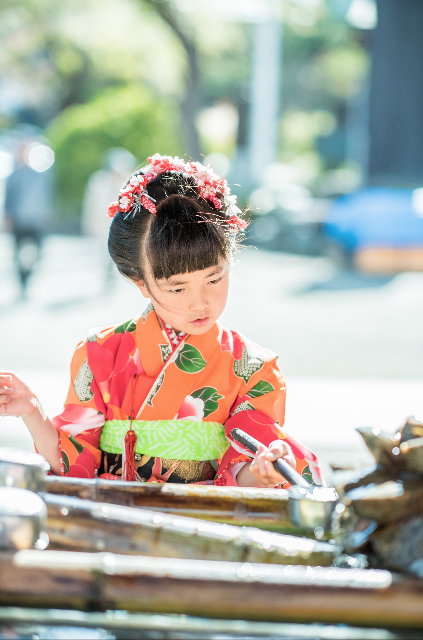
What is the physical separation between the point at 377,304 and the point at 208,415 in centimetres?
743

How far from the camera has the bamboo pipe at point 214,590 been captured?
807mm

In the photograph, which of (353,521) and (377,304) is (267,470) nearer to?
(353,521)

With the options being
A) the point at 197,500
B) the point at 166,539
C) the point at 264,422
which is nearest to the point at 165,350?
Answer: the point at 264,422

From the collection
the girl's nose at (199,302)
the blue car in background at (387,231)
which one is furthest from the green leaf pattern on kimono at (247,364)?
A: the blue car in background at (387,231)

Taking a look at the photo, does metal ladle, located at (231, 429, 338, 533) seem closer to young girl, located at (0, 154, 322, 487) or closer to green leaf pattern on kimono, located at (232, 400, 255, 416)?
young girl, located at (0, 154, 322, 487)

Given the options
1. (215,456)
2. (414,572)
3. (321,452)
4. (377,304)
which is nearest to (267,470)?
(215,456)

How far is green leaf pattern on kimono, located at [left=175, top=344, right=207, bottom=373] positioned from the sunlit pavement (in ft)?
1.51

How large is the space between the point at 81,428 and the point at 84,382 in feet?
0.36

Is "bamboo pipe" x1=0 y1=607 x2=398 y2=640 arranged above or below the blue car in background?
below

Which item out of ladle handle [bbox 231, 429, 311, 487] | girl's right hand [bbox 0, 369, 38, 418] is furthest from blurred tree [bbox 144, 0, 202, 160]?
ladle handle [bbox 231, 429, 311, 487]

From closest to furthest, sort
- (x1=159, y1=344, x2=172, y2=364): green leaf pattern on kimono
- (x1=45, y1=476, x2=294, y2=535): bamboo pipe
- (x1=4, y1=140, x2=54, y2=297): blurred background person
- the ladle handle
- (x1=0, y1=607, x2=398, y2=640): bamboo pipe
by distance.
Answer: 1. (x1=0, y1=607, x2=398, y2=640): bamboo pipe
2. (x1=45, y1=476, x2=294, y2=535): bamboo pipe
3. the ladle handle
4. (x1=159, y1=344, x2=172, y2=364): green leaf pattern on kimono
5. (x1=4, y1=140, x2=54, y2=297): blurred background person

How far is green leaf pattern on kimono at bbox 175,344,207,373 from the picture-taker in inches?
68.6

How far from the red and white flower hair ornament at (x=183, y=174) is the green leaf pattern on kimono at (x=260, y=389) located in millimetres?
360

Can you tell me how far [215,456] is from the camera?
1.70m
